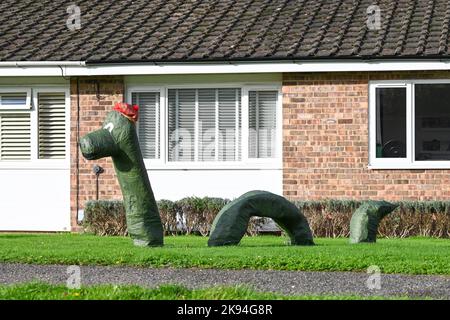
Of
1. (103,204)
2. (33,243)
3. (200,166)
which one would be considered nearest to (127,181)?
(33,243)

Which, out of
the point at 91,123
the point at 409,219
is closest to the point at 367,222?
the point at 409,219

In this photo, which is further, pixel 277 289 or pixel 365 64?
pixel 365 64

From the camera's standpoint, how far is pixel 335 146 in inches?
861

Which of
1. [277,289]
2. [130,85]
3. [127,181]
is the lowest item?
[277,289]

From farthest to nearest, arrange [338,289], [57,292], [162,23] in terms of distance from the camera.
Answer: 1. [162,23]
2. [338,289]
3. [57,292]

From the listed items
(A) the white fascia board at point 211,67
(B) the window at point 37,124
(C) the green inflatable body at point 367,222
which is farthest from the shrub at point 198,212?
(C) the green inflatable body at point 367,222

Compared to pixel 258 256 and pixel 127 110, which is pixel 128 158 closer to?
pixel 127 110

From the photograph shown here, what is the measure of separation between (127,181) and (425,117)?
Answer: 25.6 feet

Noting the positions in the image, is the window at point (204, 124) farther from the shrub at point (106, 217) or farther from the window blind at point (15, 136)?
the window blind at point (15, 136)

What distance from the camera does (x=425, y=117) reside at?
71.1 feet

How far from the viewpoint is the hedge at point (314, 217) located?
20453 millimetres

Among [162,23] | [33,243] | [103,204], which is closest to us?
[33,243]

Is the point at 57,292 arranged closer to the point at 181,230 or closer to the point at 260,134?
the point at 181,230

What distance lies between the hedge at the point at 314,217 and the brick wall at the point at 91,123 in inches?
54.5
